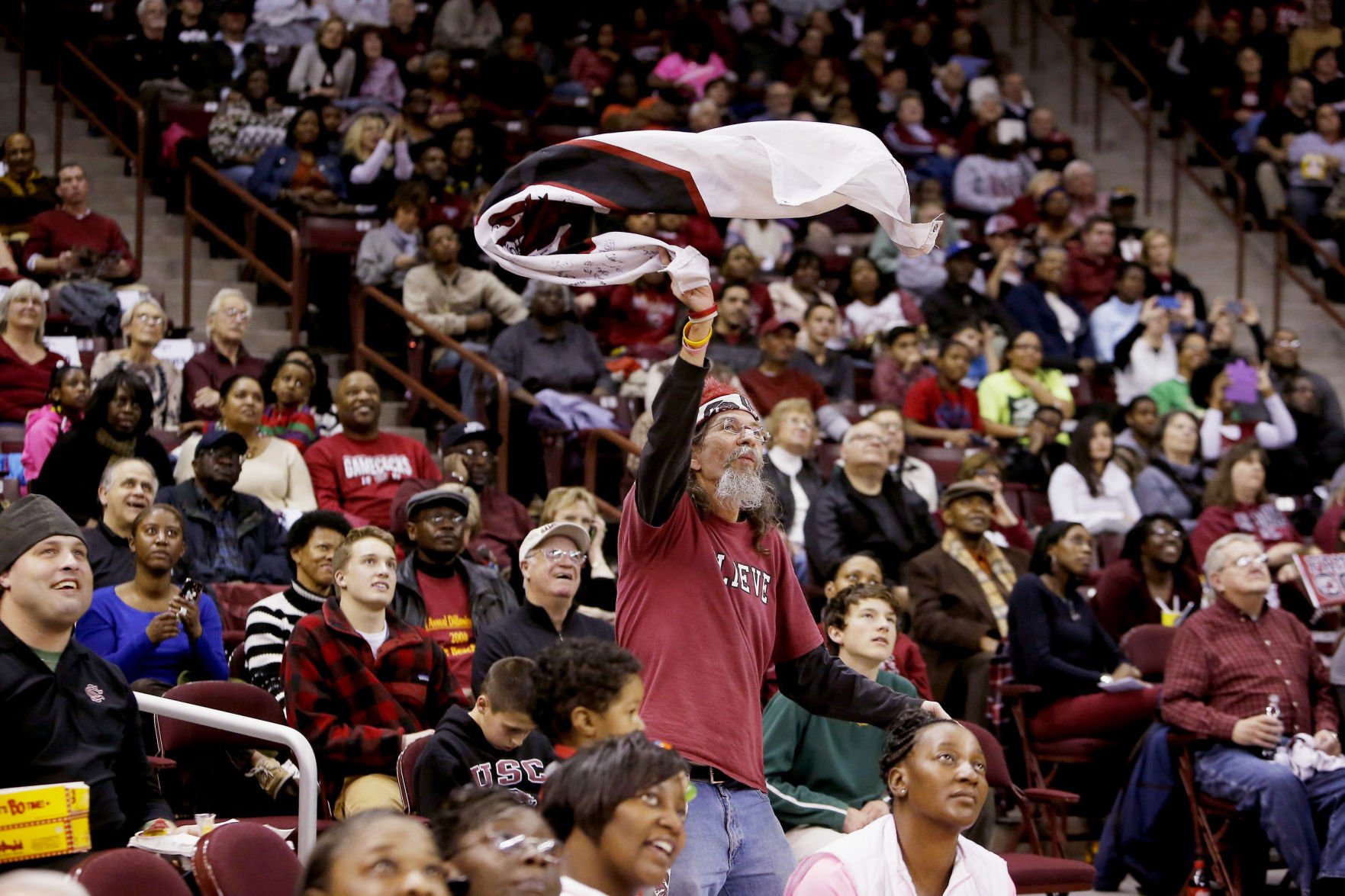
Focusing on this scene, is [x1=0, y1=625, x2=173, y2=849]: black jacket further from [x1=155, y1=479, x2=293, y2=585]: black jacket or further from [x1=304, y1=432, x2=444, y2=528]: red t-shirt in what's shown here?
[x1=304, y1=432, x2=444, y2=528]: red t-shirt

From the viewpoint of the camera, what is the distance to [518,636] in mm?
5617

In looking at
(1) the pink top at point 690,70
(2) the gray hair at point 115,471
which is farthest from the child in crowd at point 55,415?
(1) the pink top at point 690,70

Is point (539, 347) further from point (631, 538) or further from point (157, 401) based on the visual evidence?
point (631, 538)

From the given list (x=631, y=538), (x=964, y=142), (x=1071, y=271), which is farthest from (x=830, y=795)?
(x=964, y=142)

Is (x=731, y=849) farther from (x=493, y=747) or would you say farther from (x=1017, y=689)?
(x=1017, y=689)

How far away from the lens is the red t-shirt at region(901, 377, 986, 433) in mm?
9953

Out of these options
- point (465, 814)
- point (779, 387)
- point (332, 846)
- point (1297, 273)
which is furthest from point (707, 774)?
point (1297, 273)

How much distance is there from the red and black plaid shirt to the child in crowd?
4.44 metres

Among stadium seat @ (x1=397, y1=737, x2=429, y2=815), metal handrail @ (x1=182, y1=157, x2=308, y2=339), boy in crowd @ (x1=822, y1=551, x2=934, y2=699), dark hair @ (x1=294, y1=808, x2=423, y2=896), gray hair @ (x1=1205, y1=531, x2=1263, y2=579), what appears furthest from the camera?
metal handrail @ (x1=182, y1=157, x2=308, y2=339)

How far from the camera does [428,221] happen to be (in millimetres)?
10422

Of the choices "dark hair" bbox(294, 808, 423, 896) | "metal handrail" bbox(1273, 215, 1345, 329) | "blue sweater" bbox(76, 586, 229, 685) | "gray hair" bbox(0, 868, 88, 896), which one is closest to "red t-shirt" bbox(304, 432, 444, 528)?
"blue sweater" bbox(76, 586, 229, 685)

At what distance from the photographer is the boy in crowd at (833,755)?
5.05 metres

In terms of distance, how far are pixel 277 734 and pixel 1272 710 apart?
3.83 m

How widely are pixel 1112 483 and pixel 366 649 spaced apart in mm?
5363
